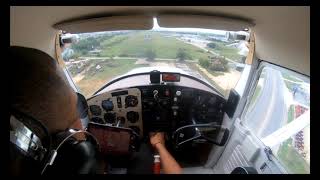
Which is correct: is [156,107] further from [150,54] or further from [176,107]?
[150,54]

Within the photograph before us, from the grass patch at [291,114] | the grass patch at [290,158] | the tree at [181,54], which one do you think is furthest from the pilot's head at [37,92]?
the tree at [181,54]

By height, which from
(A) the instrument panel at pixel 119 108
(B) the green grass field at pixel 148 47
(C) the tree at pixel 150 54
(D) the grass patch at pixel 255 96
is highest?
(B) the green grass field at pixel 148 47

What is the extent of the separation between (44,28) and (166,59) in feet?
5.56

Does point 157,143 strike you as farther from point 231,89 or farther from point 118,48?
point 118,48

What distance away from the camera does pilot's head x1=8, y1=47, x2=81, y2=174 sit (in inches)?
28.0

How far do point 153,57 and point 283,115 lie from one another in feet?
5.47

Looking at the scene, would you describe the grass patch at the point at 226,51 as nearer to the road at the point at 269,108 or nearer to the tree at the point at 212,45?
the tree at the point at 212,45

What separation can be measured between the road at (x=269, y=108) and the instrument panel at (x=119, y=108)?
1068mm

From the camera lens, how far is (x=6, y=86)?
66 centimetres

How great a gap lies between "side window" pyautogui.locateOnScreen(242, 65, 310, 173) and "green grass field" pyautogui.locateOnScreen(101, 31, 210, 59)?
0.93 m

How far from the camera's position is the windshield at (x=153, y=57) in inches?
108

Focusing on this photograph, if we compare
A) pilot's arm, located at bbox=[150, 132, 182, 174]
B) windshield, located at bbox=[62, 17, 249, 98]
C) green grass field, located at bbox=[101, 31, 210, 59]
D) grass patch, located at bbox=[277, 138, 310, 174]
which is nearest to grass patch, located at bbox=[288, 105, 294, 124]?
grass patch, located at bbox=[277, 138, 310, 174]

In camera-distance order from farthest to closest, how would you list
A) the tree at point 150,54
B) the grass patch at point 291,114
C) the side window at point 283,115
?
the tree at point 150,54, the grass patch at point 291,114, the side window at point 283,115

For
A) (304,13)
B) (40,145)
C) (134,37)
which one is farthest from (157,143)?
(40,145)
